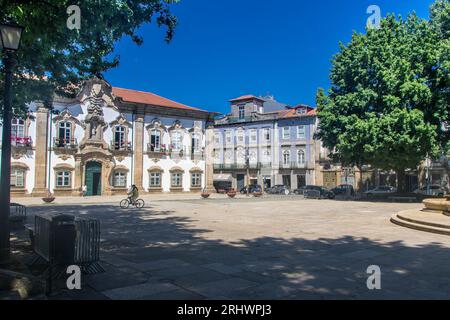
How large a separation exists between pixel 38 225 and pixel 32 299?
9.19ft

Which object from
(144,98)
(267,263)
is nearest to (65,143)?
(144,98)

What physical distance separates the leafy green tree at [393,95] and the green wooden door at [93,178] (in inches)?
870

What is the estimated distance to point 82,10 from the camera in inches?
326

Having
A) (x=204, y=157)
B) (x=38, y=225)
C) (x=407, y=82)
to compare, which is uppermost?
(x=407, y=82)

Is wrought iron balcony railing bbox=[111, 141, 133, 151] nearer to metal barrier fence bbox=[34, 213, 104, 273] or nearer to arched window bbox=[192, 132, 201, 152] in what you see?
arched window bbox=[192, 132, 201, 152]

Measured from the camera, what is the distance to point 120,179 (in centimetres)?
4047

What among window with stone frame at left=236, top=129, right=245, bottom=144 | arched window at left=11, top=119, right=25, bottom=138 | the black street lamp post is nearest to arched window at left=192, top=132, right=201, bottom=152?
window with stone frame at left=236, top=129, right=245, bottom=144

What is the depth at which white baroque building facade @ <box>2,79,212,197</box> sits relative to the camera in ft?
115

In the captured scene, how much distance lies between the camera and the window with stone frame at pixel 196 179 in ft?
151

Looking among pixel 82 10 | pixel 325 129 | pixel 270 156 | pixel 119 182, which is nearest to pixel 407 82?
pixel 325 129

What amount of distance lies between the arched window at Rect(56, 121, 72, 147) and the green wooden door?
119 inches

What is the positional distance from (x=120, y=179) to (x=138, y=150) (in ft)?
11.7

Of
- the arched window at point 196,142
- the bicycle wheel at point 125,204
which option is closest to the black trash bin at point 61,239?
the bicycle wheel at point 125,204
